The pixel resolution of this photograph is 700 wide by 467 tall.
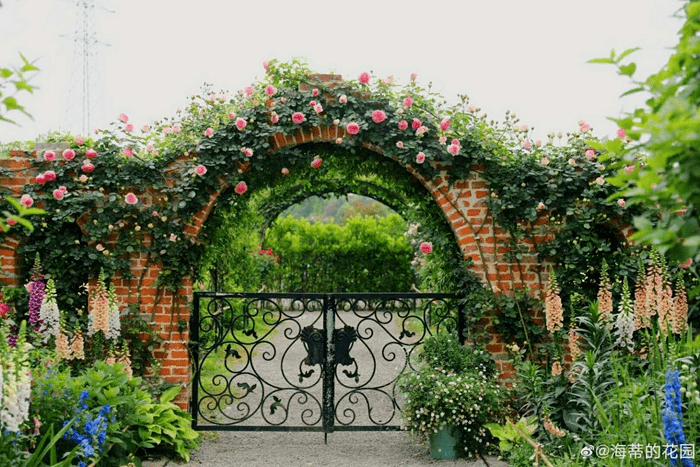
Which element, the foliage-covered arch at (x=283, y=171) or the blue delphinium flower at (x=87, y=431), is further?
the foliage-covered arch at (x=283, y=171)

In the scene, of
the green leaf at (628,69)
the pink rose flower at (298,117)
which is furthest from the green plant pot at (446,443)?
the green leaf at (628,69)

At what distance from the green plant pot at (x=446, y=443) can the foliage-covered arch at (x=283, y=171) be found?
38.0 inches

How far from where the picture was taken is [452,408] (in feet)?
15.3

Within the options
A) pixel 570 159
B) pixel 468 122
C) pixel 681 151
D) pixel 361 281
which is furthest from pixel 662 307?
pixel 361 281

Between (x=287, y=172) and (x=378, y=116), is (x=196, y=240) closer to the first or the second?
(x=287, y=172)

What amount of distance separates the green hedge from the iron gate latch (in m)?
9.45

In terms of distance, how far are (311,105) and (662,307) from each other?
10.3 ft

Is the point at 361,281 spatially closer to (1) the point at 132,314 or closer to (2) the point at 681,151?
(1) the point at 132,314

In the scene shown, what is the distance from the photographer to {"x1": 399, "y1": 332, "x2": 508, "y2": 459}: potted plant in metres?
4.73

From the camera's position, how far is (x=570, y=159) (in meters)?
5.39

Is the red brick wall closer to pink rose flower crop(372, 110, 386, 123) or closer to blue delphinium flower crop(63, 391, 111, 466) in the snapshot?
pink rose flower crop(372, 110, 386, 123)

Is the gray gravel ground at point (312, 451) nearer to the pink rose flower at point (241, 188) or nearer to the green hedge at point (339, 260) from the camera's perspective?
the pink rose flower at point (241, 188)

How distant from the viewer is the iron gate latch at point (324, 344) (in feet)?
18.0

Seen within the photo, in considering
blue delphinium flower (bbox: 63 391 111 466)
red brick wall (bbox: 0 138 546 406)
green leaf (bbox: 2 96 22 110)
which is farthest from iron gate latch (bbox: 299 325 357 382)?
green leaf (bbox: 2 96 22 110)
